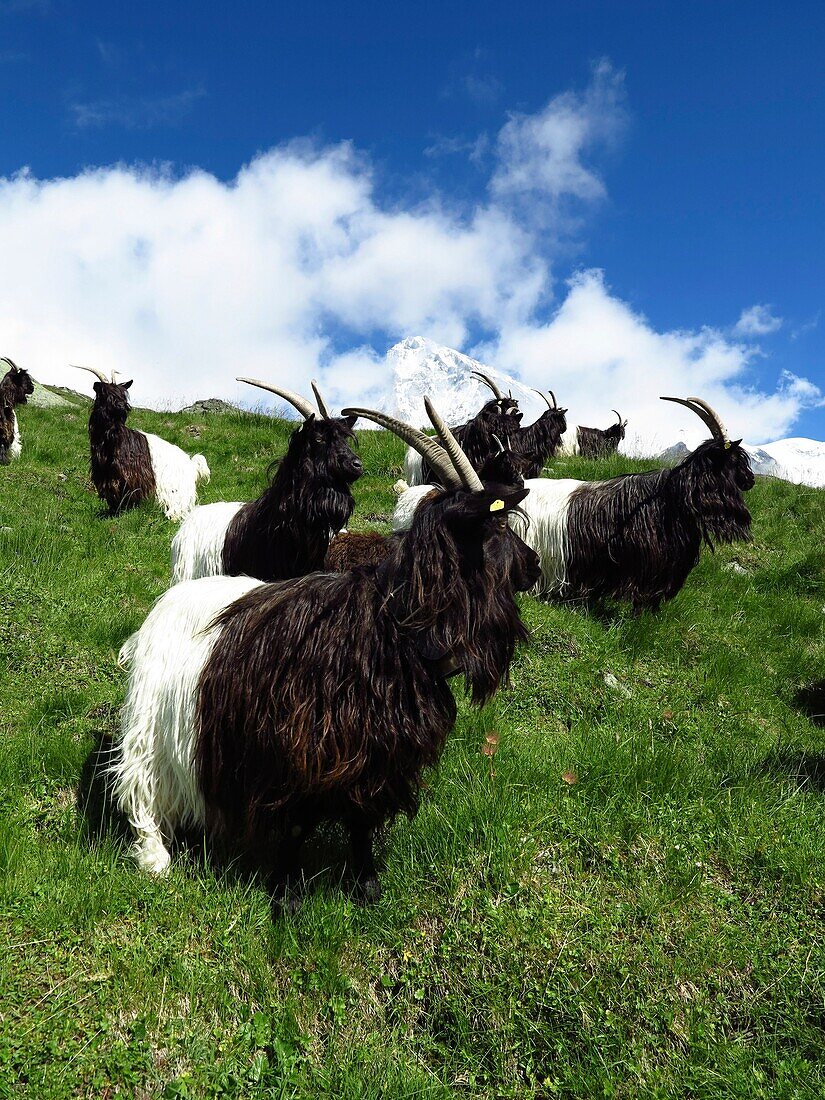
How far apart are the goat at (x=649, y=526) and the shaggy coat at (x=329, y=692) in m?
3.46

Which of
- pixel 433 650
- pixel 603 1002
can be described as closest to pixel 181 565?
pixel 433 650

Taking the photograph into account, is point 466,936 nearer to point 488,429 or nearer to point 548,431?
point 488,429

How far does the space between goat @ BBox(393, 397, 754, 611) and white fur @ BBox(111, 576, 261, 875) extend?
339 cm

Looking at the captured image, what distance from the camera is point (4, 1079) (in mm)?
2115

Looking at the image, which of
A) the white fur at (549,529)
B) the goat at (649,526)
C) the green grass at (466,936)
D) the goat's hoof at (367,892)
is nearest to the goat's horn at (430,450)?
the green grass at (466,936)

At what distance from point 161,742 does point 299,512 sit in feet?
7.40

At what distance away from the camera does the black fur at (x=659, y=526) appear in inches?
252

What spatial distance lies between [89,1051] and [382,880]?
1.32m

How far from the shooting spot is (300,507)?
5.02m

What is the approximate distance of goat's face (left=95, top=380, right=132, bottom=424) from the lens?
908 centimetres

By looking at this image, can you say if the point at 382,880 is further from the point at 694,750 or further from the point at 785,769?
the point at 785,769

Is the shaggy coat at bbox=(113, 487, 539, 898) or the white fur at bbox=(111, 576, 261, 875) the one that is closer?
the shaggy coat at bbox=(113, 487, 539, 898)

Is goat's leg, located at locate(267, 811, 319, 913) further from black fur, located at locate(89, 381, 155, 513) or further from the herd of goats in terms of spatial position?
black fur, located at locate(89, 381, 155, 513)

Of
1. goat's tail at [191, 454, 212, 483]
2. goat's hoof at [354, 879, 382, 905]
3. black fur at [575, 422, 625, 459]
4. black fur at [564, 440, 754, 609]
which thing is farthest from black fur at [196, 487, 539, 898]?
black fur at [575, 422, 625, 459]
